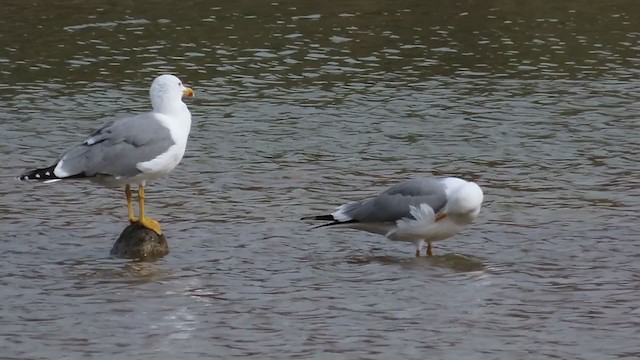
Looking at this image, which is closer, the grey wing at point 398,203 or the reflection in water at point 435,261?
the reflection in water at point 435,261

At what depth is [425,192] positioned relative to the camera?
38.3 feet

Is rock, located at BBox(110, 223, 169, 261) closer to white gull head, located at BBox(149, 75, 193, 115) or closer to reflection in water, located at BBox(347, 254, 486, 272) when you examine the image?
white gull head, located at BBox(149, 75, 193, 115)

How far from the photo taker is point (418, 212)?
11.5 meters

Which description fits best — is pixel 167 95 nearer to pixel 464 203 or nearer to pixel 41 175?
pixel 41 175

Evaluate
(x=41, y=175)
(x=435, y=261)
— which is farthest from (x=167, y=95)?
(x=435, y=261)

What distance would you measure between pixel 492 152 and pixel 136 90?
526 cm

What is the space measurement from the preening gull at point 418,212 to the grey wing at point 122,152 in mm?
1492

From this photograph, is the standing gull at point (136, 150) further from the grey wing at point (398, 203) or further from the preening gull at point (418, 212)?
the grey wing at point (398, 203)

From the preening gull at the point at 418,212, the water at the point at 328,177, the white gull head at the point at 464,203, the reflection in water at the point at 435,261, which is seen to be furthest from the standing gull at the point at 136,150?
the white gull head at the point at 464,203

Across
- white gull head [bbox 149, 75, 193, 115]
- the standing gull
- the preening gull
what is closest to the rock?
the standing gull

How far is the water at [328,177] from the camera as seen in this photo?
9.71 metres

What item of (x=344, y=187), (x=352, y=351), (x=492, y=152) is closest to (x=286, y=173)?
(x=344, y=187)

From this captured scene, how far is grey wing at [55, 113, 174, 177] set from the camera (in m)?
11.6

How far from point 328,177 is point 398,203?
8.71 ft
